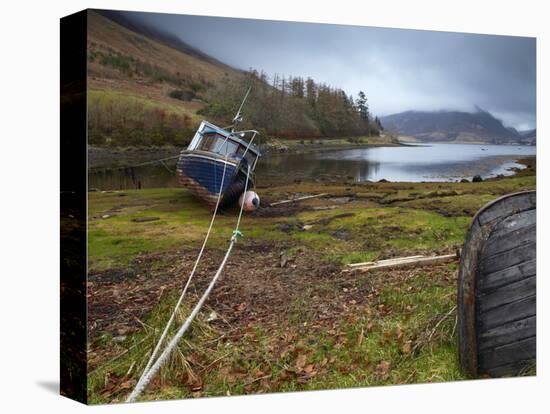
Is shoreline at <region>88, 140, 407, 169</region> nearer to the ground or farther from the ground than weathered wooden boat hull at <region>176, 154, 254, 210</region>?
farther from the ground

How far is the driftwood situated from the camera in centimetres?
781

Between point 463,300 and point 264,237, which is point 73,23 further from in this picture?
point 463,300

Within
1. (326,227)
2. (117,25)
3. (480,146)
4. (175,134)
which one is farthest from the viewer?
(480,146)

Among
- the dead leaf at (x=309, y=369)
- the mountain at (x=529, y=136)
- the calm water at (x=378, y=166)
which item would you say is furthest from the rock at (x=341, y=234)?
the mountain at (x=529, y=136)

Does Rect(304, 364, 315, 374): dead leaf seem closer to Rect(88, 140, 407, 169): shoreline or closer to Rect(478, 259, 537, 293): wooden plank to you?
Rect(478, 259, 537, 293): wooden plank

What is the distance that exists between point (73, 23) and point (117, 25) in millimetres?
445

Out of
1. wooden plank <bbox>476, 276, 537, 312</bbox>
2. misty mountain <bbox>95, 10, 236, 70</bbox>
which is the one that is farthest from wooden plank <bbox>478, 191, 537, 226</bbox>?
Result: misty mountain <bbox>95, 10, 236, 70</bbox>

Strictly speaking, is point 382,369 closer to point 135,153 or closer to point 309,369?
point 309,369

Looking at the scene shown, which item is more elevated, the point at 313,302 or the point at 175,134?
the point at 175,134

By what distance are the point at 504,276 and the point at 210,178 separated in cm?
290

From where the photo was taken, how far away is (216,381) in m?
7.00

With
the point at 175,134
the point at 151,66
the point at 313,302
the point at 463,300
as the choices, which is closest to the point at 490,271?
the point at 463,300

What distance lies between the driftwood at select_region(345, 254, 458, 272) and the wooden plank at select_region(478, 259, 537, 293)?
2.72 feet

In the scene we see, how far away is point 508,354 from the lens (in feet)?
24.8
